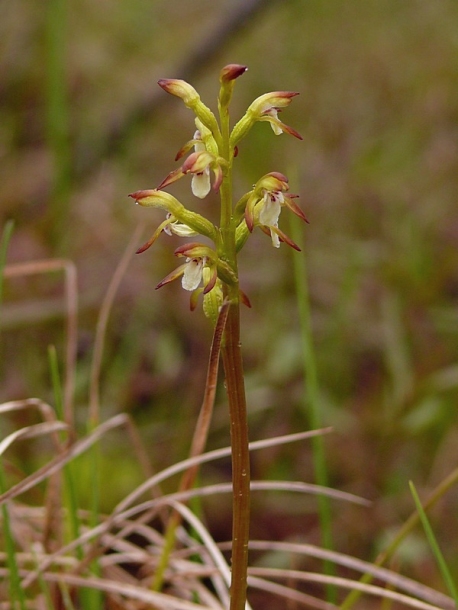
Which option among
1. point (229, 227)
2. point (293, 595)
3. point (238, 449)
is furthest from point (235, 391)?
point (293, 595)

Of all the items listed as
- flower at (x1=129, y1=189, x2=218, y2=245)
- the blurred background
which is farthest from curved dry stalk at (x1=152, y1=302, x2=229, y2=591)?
the blurred background

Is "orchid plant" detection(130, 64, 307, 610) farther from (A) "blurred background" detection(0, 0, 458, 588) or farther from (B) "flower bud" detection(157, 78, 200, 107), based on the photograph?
(A) "blurred background" detection(0, 0, 458, 588)

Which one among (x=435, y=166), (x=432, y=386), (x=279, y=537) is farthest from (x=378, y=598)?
(x=435, y=166)

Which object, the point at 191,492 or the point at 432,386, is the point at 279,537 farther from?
the point at 191,492

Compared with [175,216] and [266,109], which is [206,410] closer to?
[175,216]

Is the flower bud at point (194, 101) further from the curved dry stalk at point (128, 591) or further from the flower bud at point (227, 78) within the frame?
the curved dry stalk at point (128, 591)

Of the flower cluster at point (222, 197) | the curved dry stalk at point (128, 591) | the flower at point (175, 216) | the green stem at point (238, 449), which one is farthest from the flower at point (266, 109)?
the curved dry stalk at point (128, 591)
